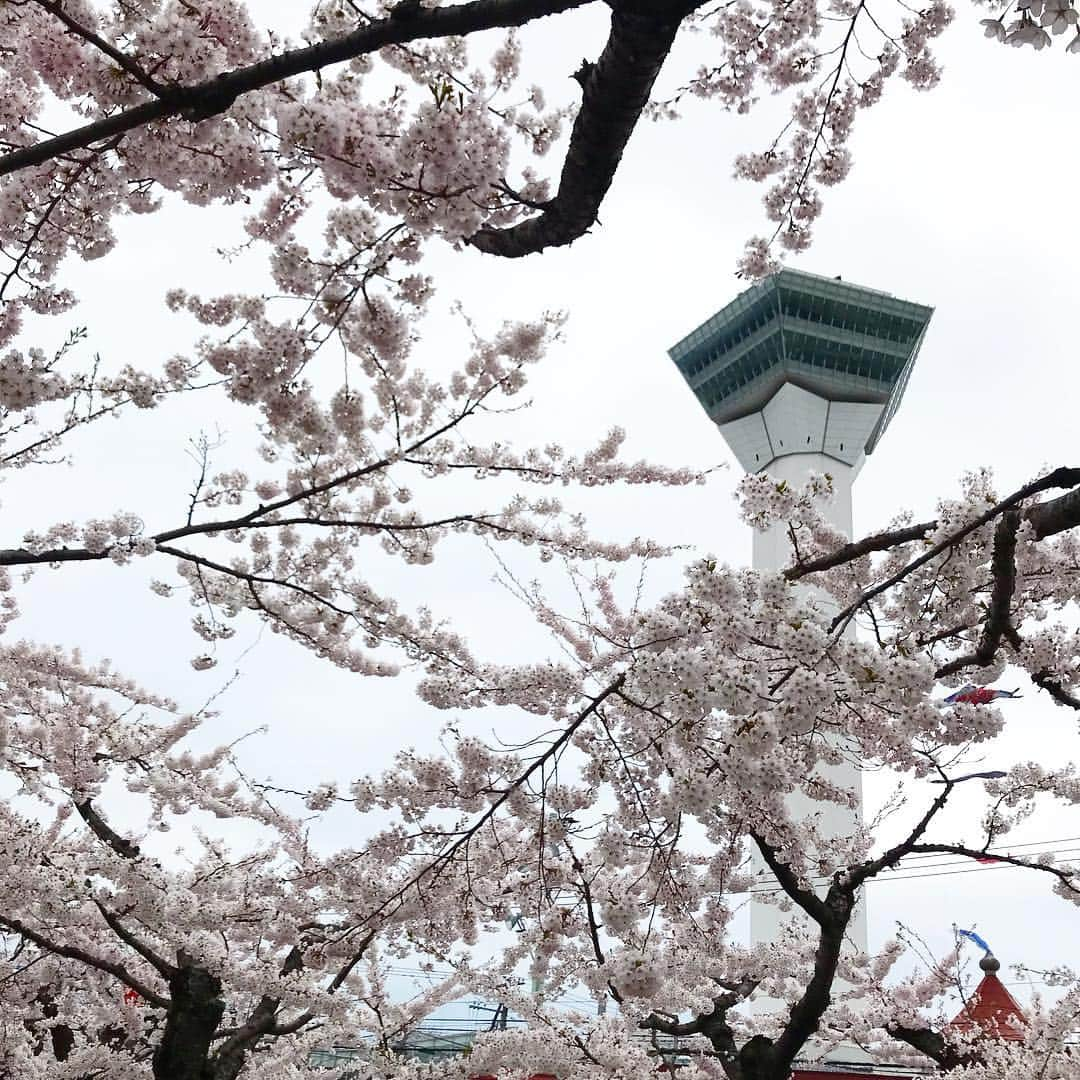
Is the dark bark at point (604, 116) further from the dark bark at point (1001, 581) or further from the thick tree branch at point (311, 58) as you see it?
the dark bark at point (1001, 581)

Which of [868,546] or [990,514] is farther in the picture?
[868,546]

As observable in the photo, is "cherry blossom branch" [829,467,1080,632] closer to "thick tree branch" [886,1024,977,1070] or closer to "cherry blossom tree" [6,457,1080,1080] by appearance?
"cherry blossom tree" [6,457,1080,1080]

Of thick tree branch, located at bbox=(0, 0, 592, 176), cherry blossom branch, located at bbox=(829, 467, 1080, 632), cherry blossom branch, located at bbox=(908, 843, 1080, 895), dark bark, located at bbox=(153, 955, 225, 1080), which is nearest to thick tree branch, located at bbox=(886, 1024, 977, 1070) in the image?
cherry blossom branch, located at bbox=(908, 843, 1080, 895)

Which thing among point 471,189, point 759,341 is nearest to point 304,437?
point 471,189

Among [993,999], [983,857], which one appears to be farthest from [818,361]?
[983,857]

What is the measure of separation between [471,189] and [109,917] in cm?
598

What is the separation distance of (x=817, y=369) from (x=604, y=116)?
45483 millimetres

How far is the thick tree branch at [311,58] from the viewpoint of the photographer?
207cm

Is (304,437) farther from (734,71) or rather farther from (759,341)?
(759,341)

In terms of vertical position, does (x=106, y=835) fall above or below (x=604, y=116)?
below

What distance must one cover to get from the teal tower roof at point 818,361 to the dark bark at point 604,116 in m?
42.6

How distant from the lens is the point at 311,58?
2.11 metres

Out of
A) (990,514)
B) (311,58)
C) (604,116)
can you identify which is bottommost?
(990,514)

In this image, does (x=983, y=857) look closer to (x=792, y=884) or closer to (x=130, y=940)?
(x=792, y=884)
